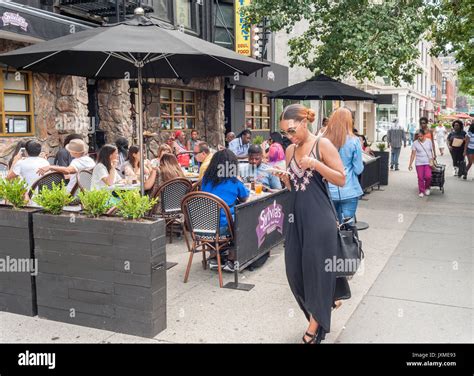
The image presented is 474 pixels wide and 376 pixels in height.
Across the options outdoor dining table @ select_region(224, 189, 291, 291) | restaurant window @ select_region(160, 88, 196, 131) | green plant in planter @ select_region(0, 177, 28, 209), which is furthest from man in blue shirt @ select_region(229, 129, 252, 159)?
green plant in planter @ select_region(0, 177, 28, 209)

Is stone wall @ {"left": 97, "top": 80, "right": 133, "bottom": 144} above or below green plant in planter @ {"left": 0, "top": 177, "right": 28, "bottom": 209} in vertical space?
above

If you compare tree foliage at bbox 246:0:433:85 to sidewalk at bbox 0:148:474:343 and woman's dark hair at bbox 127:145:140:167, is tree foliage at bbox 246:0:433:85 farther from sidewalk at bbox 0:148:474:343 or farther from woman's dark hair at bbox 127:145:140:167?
woman's dark hair at bbox 127:145:140:167

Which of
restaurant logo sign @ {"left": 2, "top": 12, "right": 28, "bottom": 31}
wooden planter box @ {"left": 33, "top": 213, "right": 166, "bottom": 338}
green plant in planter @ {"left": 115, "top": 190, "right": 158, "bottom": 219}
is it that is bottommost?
wooden planter box @ {"left": 33, "top": 213, "right": 166, "bottom": 338}

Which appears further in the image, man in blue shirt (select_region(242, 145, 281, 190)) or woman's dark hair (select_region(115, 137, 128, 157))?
woman's dark hair (select_region(115, 137, 128, 157))

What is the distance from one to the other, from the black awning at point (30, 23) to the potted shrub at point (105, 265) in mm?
5545

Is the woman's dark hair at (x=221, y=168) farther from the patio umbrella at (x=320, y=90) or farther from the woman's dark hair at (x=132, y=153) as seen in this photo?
the patio umbrella at (x=320, y=90)

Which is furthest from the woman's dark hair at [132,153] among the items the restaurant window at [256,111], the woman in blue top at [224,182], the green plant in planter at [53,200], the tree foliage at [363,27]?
the restaurant window at [256,111]

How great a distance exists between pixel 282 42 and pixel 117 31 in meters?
22.6

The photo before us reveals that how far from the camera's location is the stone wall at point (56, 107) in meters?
10.3

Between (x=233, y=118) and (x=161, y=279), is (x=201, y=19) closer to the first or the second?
(x=233, y=118)

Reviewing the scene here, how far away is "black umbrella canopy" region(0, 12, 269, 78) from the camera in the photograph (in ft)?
16.2

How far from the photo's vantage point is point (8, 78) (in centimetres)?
967

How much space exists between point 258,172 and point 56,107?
536 cm

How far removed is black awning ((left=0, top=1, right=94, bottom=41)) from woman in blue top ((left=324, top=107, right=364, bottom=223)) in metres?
6.01
